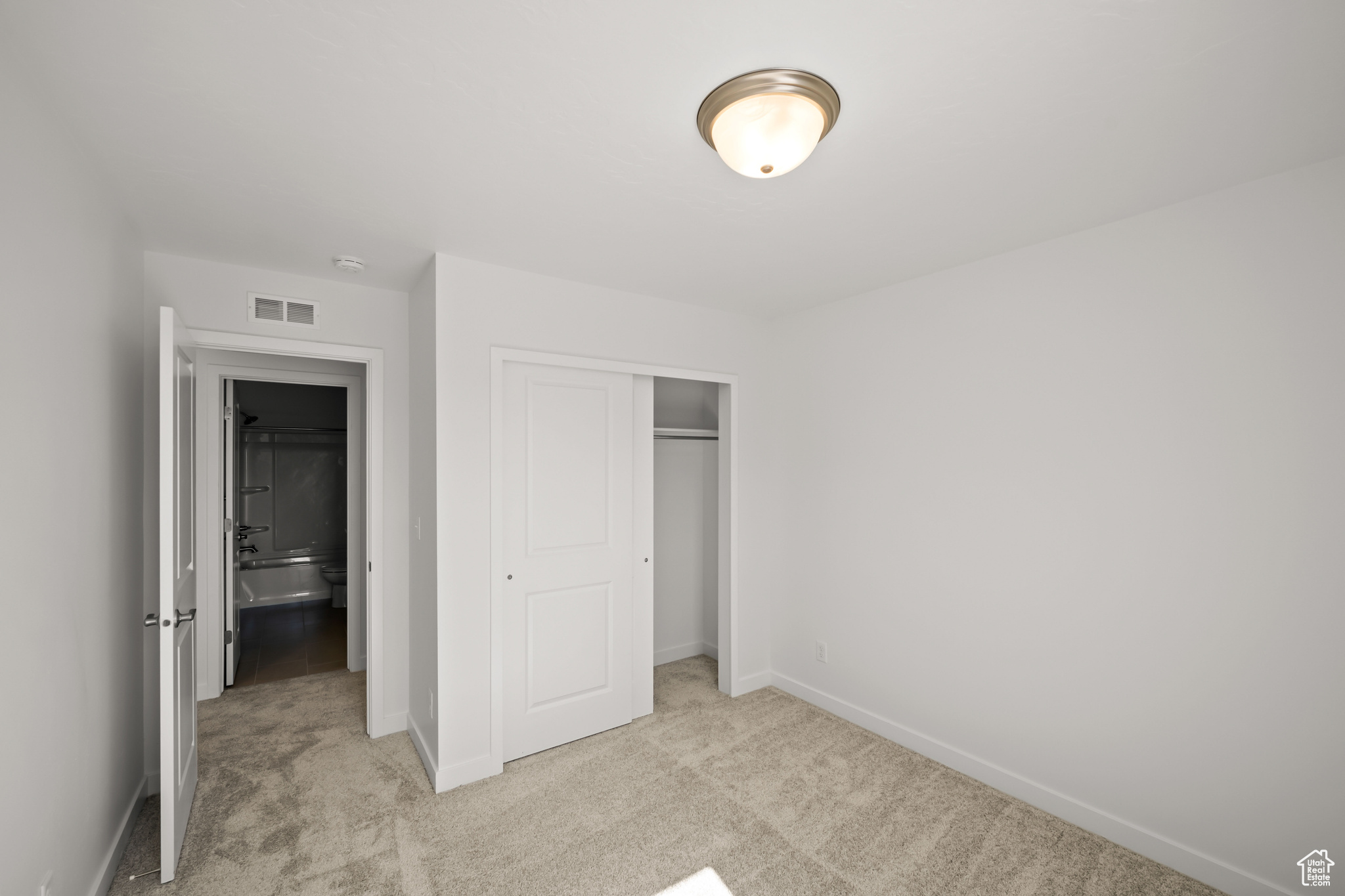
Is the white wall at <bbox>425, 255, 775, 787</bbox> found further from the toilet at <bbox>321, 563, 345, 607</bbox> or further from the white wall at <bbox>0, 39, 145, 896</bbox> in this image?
the toilet at <bbox>321, 563, 345, 607</bbox>

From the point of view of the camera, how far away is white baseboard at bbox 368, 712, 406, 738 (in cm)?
322

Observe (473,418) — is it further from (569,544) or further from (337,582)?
(337,582)

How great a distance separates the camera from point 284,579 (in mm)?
6188

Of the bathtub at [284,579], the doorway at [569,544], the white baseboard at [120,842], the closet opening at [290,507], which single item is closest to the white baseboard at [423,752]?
the doorway at [569,544]

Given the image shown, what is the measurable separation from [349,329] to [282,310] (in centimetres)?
31

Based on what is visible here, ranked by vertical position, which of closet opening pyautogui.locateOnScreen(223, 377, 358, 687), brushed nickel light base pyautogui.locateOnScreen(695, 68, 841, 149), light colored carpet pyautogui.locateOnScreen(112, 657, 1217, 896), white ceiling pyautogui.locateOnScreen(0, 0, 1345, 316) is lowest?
light colored carpet pyautogui.locateOnScreen(112, 657, 1217, 896)

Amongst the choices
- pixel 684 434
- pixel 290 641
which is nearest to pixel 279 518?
pixel 290 641

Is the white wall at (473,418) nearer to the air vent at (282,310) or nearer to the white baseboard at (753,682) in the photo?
the air vent at (282,310)

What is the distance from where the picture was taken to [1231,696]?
210 centimetres

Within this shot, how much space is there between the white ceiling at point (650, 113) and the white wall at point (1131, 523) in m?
0.33

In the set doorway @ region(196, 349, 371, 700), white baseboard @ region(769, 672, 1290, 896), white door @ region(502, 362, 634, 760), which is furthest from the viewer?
doorway @ region(196, 349, 371, 700)

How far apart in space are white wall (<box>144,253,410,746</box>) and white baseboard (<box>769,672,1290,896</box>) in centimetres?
261

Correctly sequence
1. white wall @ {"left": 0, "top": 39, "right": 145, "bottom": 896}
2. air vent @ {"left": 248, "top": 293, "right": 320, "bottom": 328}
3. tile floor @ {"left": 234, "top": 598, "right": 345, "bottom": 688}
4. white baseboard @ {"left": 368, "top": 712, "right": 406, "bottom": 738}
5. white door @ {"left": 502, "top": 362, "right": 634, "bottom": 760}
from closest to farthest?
white wall @ {"left": 0, "top": 39, "right": 145, "bottom": 896}, air vent @ {"left": 248, "top": 293, "right": 320, "bottom": 328}, white door @ {"left": 502, "top": 362, "right": 634, "bottom": 760}, white baseboard @ {"left": 368, "top": 712, "right": 406, "bottom": 738}, tile floor @ {"left": 234, "top": 598, "right": 345, "bottom": 688}

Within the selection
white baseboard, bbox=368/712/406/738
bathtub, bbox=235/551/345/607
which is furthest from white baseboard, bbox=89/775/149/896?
bathtub, bbox=235/551/345/607
